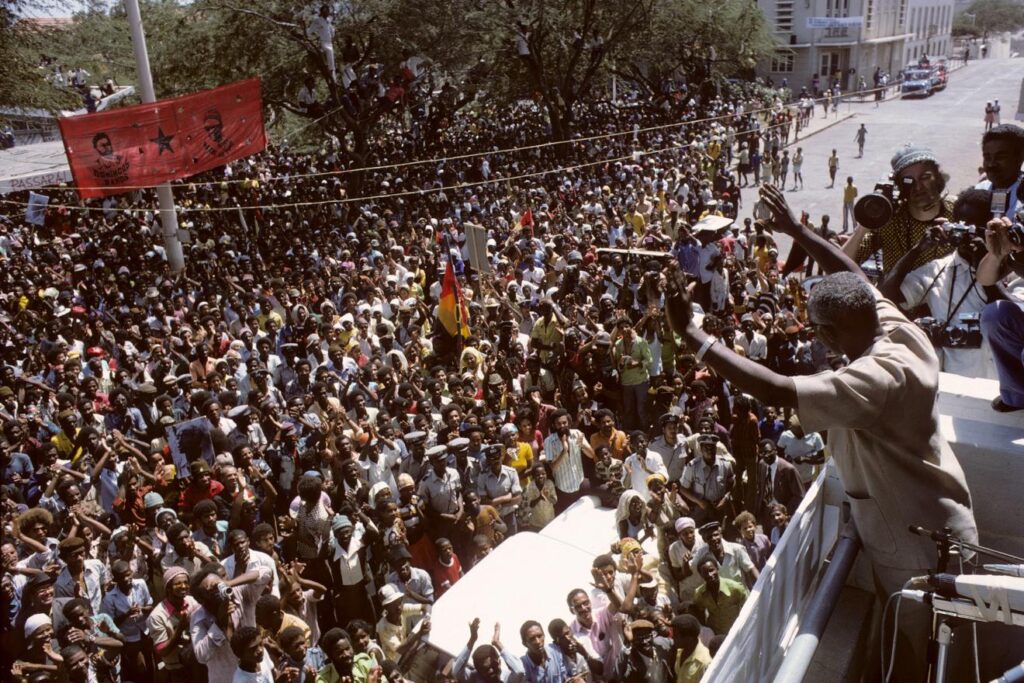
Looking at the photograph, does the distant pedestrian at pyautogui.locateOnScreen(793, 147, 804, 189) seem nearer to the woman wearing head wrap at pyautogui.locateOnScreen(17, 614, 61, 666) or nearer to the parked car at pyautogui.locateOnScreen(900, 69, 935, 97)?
the woman wearing head wrap at pyautogui.locateOnScreen(17, 614, 61, 666)

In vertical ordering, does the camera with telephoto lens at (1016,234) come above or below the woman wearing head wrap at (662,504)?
above

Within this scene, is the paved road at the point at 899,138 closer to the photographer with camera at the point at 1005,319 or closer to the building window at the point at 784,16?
the building window at the point at 784,16

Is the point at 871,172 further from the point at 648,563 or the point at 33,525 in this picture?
the point at 33,525

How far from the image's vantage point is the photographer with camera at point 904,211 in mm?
3223

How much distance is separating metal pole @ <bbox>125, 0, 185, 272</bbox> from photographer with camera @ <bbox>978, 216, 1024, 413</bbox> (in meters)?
13.1

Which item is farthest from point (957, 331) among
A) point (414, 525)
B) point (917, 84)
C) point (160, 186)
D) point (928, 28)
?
point (928, 28)

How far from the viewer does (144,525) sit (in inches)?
239

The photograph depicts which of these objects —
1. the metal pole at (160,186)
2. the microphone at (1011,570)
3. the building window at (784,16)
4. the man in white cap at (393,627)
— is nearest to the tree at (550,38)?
the metal pole at (160,186)

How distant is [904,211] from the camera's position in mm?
3869

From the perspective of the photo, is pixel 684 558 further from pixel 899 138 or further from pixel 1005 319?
pixel 899 138

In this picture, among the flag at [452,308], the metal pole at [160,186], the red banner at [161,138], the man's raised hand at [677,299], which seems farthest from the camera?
the metal pole at [160,186]

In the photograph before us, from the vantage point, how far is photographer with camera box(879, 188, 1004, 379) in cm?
378

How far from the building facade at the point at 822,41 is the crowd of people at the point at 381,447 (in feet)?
130

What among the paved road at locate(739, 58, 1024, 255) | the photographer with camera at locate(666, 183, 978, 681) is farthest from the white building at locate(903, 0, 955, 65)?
the photographer with camera at locate(666, 183, 978, 681)
